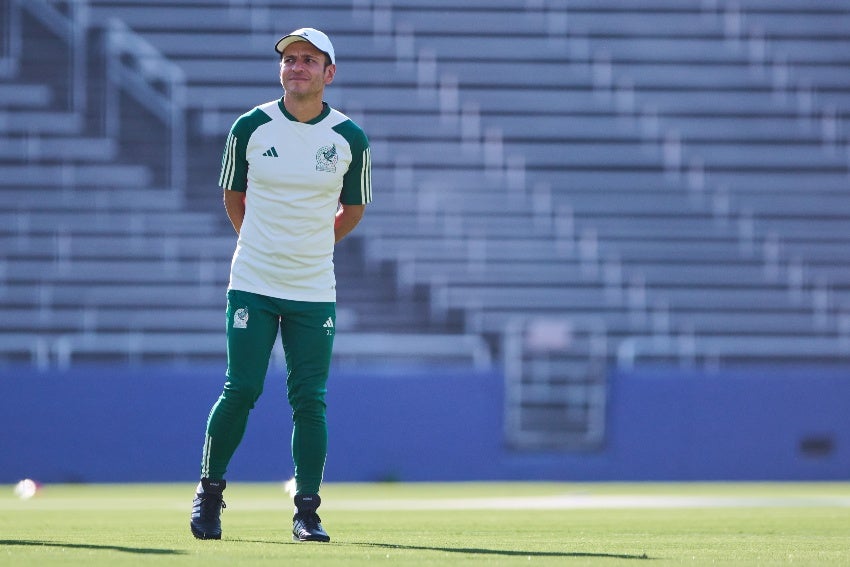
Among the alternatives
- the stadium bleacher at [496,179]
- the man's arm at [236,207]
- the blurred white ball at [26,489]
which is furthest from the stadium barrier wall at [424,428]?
the man's arm at [236,207]

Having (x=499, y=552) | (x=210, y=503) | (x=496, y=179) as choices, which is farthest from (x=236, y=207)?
(x=496, y=179)

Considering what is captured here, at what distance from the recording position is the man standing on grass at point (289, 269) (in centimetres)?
464

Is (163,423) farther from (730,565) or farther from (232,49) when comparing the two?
(730,565)

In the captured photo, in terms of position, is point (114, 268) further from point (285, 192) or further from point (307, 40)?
point (307, 40)

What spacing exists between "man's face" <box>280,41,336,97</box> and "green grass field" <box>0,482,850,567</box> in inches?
51.4

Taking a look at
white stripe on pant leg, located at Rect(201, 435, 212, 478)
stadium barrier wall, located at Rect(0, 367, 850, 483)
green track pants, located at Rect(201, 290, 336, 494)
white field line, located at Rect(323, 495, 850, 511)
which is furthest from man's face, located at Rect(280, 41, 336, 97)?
stadium barrier wall, located at Rect(0, 367, 850, 483)

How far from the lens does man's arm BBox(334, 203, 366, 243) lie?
4.98 metres

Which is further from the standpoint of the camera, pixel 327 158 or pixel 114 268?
pixel 114 268

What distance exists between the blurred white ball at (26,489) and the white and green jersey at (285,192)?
16.3ft

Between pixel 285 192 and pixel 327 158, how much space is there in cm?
16

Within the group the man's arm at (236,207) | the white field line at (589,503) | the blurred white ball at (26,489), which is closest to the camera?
the man's arm at (236,207)

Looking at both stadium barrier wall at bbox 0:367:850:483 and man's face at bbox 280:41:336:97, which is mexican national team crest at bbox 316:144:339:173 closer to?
man's face at bbox 280:41:336:97

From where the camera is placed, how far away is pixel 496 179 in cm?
1285

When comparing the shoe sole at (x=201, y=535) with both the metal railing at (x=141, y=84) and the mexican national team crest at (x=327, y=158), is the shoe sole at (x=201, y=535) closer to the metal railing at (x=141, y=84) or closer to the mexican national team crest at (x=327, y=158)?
the mexican national team crest at (x=327, y=158)
